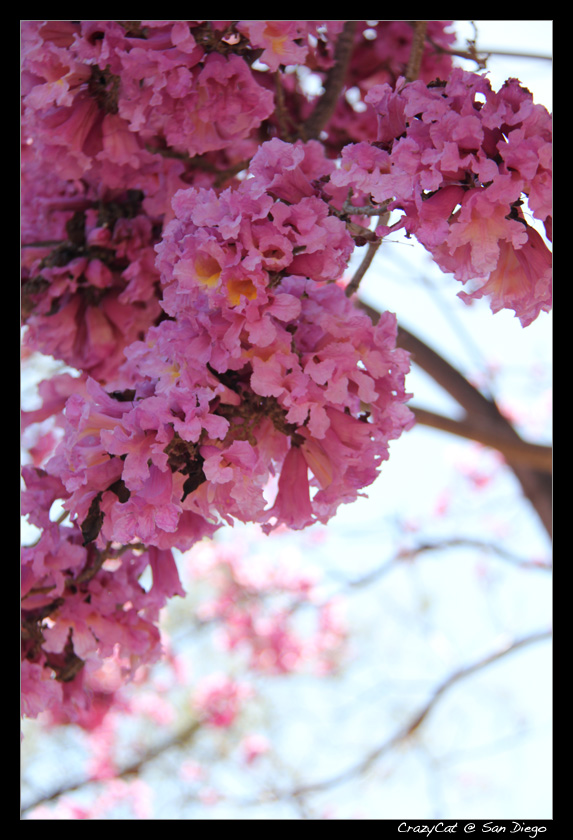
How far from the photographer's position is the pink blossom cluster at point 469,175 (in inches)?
33.8

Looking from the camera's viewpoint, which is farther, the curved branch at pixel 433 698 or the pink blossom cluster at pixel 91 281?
the curved branch at pixel 433 698

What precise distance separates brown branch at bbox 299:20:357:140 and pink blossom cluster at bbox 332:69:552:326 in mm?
812

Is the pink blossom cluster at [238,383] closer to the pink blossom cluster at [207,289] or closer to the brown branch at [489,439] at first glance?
the pink blossom cluster at [207,289]

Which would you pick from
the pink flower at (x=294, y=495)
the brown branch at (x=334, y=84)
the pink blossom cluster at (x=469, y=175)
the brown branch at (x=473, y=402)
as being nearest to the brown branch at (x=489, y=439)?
the brown branch at (x=473, y=402)

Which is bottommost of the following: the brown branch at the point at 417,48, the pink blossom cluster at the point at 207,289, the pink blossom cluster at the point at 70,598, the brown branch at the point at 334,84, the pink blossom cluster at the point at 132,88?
the pink blossom cluster at the point at 70,598

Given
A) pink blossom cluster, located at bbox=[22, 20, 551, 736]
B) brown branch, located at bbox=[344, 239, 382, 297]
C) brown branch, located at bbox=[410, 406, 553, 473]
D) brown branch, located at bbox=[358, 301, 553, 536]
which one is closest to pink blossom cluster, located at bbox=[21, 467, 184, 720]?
pink blossom cluster, located at bbox=[22, 20, 551, 736]

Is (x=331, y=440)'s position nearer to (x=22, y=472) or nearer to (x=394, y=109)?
(x=394, y=109)

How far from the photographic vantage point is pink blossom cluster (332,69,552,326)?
857mm

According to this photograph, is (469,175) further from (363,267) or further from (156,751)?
(156,751)

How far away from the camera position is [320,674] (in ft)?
19.3

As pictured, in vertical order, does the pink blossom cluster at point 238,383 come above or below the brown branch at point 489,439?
below

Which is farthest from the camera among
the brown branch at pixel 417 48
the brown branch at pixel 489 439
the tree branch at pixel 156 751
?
the tree branch at pixel 156 751
